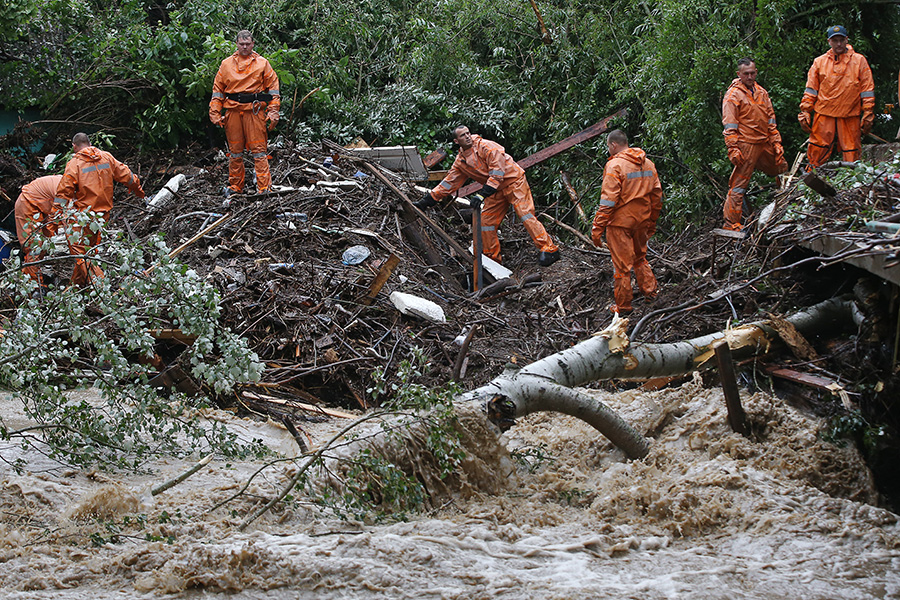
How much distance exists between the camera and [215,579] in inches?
119

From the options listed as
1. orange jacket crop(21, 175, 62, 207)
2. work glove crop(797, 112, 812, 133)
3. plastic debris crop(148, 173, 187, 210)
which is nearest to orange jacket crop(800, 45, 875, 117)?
work glove crop(797, 112, 812, 133)

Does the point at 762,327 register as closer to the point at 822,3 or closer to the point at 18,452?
the point at 18,452

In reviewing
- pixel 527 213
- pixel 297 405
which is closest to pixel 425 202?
pixel 527 213

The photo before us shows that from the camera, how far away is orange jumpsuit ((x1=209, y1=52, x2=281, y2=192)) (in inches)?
379

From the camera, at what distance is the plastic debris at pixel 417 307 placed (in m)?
7.68

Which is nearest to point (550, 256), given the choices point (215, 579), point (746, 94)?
point (746, 94)

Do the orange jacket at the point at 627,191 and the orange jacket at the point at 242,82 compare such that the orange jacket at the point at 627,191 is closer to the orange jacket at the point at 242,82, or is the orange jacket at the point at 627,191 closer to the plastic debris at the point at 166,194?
the orange jacket at the point at 242,82

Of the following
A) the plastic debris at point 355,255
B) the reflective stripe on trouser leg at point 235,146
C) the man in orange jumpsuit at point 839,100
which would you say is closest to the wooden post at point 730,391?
the plastic debris at point 355,255

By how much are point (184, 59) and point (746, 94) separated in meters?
8.17

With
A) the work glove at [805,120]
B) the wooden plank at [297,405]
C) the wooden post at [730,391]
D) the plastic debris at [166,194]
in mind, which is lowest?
the wooden plank at [297,405]

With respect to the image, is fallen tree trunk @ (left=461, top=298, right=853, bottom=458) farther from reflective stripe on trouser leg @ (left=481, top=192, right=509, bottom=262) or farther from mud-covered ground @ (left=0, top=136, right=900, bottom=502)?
reflective stripe on trouser leg @ (left=481, top=192, right=509, bottom=262)

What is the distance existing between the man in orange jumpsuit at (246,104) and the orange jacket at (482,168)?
2275 millimetres

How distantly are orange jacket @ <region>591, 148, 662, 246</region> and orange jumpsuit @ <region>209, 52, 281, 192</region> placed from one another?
4561 millimetres

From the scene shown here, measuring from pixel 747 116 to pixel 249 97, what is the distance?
19.5ft
